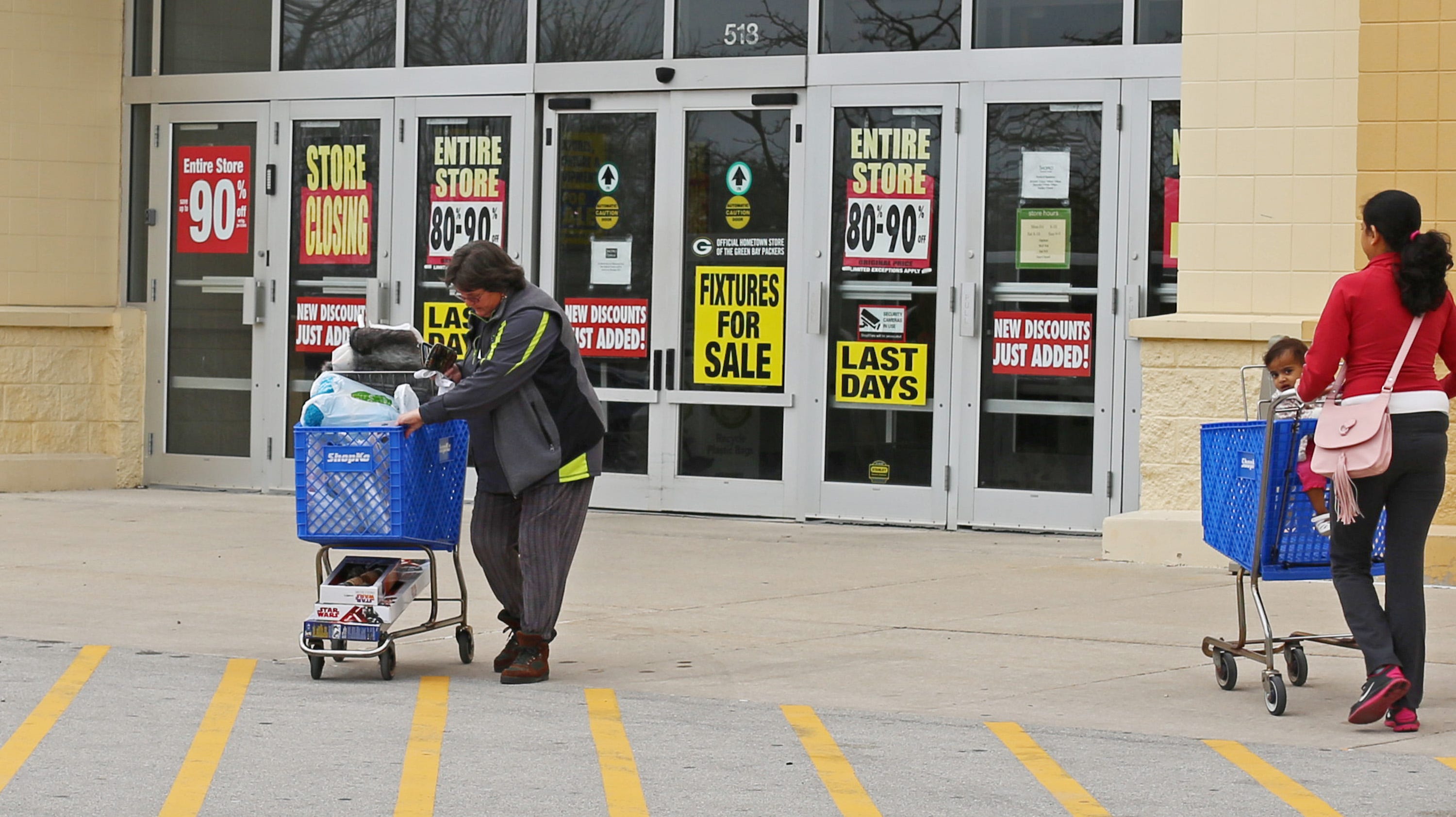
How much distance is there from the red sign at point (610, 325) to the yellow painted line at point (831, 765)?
6.63m

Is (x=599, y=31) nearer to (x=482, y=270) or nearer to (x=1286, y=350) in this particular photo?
(x=482, y=270)

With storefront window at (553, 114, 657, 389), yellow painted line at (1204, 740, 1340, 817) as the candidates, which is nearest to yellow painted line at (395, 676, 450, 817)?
yellow painted line at (1204, 740, 1340, 817)

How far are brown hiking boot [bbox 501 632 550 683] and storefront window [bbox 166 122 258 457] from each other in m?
7.87

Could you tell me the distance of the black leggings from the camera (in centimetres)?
658

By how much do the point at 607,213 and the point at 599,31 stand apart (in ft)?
4.24

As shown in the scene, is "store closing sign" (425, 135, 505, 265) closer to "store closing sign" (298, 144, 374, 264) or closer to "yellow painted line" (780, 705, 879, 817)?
"store closing sign" (298, 144, 374, 264)

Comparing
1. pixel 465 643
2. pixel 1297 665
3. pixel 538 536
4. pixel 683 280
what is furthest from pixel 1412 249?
pixel 683 280

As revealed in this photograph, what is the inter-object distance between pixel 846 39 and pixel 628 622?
17.4ft

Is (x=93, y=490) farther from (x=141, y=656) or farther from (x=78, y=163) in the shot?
(x=141, y=656)

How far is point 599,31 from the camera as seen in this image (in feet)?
44.3

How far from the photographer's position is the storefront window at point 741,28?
12.9 m

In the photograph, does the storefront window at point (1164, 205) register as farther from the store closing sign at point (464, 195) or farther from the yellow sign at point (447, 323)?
the yellow sign at point (447, 323)

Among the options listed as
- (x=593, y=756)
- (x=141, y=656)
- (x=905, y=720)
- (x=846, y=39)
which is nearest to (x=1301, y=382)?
(x=905, y=720)

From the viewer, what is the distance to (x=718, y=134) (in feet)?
43.1
